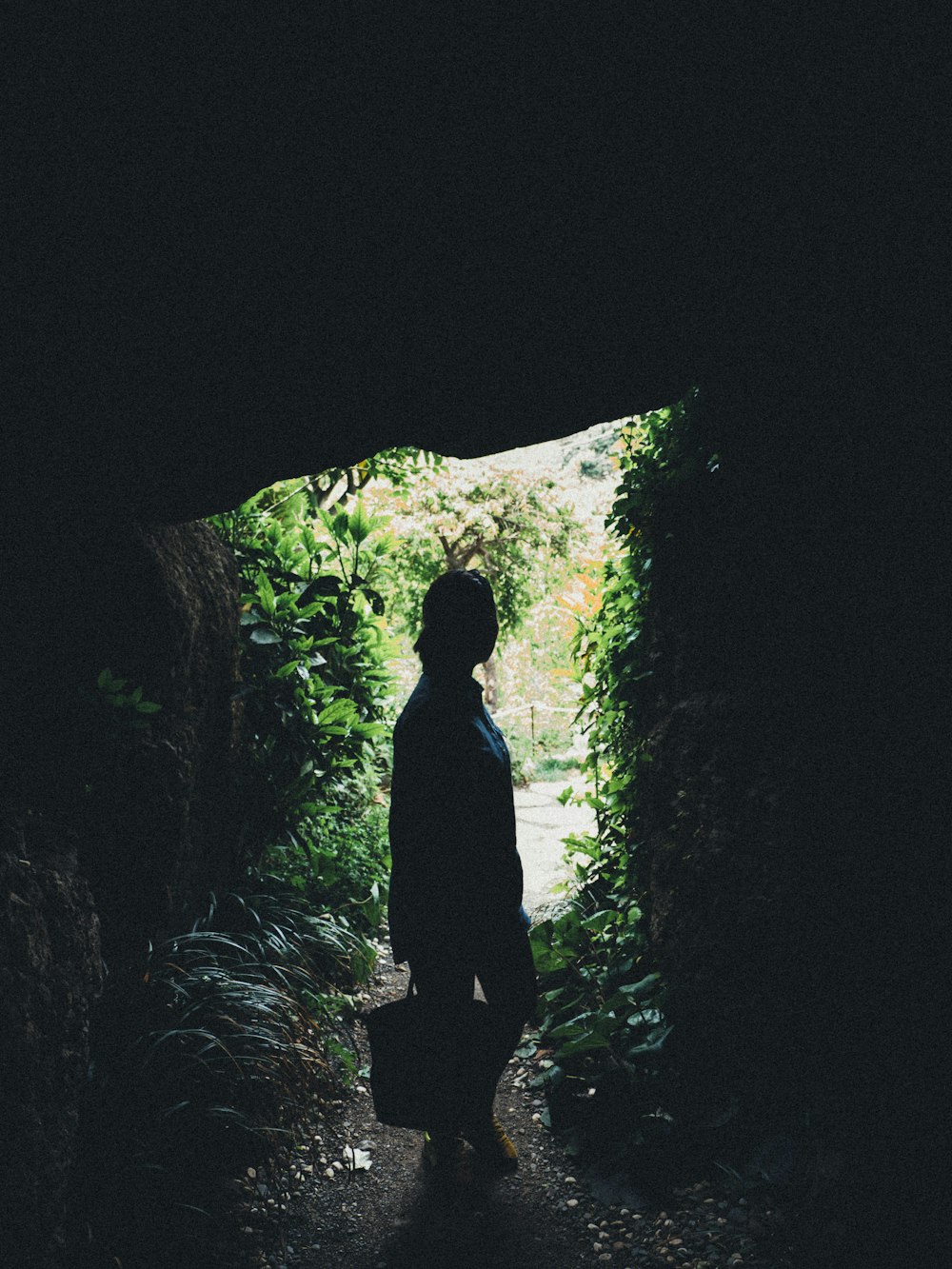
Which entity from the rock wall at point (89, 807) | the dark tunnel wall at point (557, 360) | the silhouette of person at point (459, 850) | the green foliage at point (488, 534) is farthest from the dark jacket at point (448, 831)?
the green foliage at point (488, 534)

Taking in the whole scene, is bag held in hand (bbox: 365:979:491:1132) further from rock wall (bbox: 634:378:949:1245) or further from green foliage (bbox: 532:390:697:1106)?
rock wall (bbox: 634:378:949:1245)

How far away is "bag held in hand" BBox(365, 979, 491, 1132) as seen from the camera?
223cm

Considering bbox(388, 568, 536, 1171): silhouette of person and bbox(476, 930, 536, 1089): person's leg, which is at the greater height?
bbox(388, 568, 536, 1171): silhouette of person

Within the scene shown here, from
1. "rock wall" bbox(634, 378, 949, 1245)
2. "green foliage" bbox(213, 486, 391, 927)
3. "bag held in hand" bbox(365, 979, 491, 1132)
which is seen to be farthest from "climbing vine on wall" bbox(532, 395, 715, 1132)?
"green foliage" bbox(213, 486, 391, 927)

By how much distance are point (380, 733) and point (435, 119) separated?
3.79 m

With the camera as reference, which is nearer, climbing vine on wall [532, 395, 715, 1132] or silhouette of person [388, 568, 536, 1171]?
silhouette of person [388, 568, 536, 1171]

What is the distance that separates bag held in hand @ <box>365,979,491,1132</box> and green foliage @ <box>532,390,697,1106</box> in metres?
0.79

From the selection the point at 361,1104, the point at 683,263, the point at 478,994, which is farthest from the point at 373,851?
the point at 683,263

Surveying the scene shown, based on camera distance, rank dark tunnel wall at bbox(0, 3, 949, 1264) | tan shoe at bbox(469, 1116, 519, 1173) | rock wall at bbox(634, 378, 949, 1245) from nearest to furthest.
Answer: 1. dark tunnel wall at bbox(0, 3, 949, 1264)
2. rock wall at bbox(634, 378, 949, 1245)
3. tan shoe at bbox(469, 1116, 519, 1173)

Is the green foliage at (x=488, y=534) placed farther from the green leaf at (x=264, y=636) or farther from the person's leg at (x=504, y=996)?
the person's leg at (x=504, y=996)

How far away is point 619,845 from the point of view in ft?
12.5

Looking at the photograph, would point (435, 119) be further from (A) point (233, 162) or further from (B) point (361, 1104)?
(B) point (361, 1104)

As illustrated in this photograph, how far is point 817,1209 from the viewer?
6.59 ft

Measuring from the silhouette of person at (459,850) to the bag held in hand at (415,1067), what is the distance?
2.6 inches
